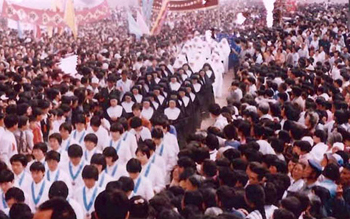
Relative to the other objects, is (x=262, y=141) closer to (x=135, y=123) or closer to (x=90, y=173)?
(x=135, y=123)

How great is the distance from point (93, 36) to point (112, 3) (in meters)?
16.6

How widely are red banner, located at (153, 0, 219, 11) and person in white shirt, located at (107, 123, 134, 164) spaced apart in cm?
891

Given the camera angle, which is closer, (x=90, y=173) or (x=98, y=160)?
(x=90, y=173)

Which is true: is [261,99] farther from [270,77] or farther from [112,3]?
[112,3]

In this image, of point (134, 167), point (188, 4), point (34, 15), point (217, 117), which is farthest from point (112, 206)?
point (34, 15)

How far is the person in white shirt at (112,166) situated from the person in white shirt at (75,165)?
0.98 feet

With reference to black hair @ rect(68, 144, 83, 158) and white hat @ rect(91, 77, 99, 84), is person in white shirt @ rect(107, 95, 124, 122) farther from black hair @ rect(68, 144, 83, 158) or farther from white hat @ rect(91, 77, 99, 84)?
black hair @ rect(68, 144, 83, 158)

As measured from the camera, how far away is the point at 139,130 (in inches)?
287

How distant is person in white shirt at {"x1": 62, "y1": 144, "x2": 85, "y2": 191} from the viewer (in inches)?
227

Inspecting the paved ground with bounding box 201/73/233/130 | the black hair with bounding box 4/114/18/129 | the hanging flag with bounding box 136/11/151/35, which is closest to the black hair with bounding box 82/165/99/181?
the black hair with bounding box 4/114/18/129

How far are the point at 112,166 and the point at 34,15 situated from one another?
412 inches

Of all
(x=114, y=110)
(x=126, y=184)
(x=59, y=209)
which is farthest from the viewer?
(x=114, y=110)

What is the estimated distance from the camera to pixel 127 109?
8.93 m

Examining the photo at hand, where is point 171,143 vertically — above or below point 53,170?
below
